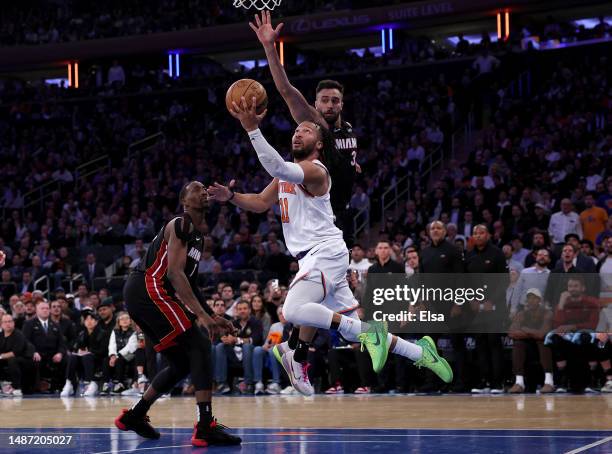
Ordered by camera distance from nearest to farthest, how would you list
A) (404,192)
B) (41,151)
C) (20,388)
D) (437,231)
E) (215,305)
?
1. (437,231)
2. (215,305)
3. (20,388)
4. (404,192)
5. (41,151)

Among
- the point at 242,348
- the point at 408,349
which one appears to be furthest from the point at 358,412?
the point at 242,348

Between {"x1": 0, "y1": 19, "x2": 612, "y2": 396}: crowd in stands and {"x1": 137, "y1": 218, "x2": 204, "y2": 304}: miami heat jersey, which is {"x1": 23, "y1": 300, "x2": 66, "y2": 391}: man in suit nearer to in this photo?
{"x1": 0, "y1": 19, "x2": 612, "y2": 396}: crowd in stands

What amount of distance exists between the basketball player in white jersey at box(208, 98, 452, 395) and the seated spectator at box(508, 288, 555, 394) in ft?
18.7

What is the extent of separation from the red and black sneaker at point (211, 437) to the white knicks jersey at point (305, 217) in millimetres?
1547

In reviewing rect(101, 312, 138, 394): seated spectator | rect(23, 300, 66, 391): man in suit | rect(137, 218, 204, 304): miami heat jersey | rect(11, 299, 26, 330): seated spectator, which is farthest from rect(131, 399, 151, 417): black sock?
rect(11, 299, 26, 330): seated spectator

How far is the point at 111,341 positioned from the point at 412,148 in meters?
9.75

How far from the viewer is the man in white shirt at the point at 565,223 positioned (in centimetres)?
1641

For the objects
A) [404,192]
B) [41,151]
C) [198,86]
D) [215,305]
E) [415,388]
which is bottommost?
[415,388]

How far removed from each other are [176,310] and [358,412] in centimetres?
331

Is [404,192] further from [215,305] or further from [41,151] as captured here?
[41,151]

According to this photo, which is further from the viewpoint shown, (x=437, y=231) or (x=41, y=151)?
(x=41, y=151)

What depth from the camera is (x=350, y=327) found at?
812 cm

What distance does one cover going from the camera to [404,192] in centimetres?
2234

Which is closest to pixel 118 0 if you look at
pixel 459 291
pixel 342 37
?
pixel 342 37
